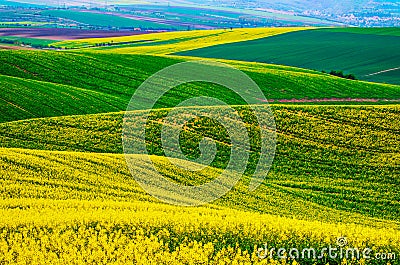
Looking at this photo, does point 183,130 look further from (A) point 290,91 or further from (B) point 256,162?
(A) point 290,91

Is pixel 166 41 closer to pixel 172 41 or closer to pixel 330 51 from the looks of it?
pixel 172 41

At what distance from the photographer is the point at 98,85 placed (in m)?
63.8

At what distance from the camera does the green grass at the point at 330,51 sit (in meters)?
98.6

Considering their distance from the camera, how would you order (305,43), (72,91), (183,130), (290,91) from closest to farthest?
(183,130), (72,91), (290,91), (305,43)

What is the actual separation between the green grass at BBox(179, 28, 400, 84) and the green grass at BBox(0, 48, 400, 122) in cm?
2296

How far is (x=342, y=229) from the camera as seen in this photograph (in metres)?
19.4

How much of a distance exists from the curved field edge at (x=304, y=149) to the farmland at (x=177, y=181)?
11 centimetres

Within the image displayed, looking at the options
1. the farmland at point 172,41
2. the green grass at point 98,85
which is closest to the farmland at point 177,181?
the green grass at point 98,85

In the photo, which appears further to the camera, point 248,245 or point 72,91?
point 72,91

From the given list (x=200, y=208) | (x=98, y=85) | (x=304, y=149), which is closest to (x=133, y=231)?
(x=200, y=208)

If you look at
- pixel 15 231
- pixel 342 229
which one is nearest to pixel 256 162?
pixel 342 229

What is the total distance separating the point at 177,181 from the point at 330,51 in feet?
307

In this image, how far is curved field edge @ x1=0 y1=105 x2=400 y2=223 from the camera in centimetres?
2767

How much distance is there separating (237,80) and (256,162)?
123 feet
